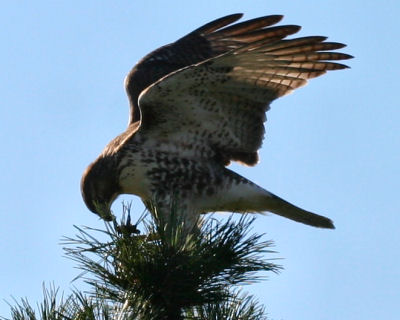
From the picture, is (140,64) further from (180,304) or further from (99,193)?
(180,304)

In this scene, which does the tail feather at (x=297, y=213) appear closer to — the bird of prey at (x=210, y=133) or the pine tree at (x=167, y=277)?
the bird of prey at (x=210, y=133)

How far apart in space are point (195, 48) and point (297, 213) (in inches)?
84.3

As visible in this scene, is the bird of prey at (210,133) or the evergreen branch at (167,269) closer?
the evergreen branch at (167,269)

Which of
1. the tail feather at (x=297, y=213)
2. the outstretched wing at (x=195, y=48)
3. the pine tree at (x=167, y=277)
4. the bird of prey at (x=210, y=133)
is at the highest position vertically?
the outstretched wing at (x=195, y=48)

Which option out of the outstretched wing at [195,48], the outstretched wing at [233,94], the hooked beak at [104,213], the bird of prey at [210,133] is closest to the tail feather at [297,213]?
the bird of prey at [210,133]

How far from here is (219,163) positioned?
7.00 meters

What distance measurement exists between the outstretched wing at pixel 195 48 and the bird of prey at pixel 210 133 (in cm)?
51

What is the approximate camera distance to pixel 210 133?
6957 mm

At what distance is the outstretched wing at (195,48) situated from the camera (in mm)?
7609

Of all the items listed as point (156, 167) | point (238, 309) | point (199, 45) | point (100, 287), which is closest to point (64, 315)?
point (100, 287)

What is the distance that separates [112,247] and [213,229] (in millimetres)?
492

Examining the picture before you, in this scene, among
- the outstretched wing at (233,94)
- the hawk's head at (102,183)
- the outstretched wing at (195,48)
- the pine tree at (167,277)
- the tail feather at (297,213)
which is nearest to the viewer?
the pine tree at (167,277)

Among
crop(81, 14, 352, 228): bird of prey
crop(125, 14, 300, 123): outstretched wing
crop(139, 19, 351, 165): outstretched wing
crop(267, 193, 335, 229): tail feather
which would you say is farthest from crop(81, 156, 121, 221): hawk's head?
crop(267, 193, 335, 229): tail feather

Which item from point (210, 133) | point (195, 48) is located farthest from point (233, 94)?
point (195, 48)
